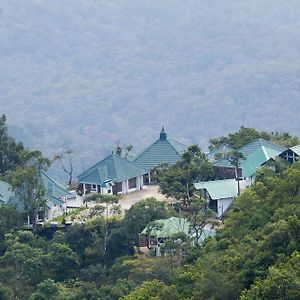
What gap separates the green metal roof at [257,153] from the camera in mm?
44719

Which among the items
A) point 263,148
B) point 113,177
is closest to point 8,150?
point 113,177

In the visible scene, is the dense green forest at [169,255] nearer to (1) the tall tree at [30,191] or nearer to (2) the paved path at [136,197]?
(1) the tall tree at [30,191]

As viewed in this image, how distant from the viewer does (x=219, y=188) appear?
143 ft

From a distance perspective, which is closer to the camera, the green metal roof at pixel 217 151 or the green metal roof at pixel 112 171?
the green metal roof at pixel 112 171

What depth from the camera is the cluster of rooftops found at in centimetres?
4339

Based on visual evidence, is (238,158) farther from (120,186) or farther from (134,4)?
(134,4)

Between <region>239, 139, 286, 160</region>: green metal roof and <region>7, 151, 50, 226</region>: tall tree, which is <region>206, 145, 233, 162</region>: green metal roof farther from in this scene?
<region>7, 151, 50, 226</region>: tall tree

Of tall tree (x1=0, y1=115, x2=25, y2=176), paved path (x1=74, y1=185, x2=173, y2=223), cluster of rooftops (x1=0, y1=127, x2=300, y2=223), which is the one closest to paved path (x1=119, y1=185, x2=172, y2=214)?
paved path (x1=74, y1=185, x2=173, y2=223)

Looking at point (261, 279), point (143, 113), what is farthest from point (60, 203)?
point (143, 113)

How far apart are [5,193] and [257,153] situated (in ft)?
35.2

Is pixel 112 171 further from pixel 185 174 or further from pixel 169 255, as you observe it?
pixel 169 255

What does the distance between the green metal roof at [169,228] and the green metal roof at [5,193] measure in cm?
745

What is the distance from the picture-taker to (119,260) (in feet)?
128

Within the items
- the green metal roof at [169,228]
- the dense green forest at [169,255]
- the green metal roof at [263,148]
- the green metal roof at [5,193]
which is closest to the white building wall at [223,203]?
the dense green forest at [169,255]
